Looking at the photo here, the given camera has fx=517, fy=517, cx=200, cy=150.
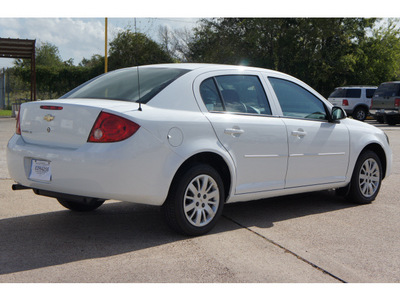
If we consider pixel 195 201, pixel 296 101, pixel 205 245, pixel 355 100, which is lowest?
pixel 205 245

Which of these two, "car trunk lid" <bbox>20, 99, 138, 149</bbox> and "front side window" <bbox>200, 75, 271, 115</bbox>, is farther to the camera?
"front side window" <bbox>200, 75, 271, 115</bbox>

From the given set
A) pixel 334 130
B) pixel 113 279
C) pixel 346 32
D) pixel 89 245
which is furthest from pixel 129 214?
pixel 346 32

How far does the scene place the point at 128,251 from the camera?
4371 mm

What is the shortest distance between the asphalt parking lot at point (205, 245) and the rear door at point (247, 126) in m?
0.51

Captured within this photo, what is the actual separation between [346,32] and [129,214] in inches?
1297

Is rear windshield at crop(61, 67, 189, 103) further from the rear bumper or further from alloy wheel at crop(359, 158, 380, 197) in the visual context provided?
alloy wheel at crop(359, 158, 380, 197)

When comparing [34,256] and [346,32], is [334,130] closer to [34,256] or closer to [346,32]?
[34,256]

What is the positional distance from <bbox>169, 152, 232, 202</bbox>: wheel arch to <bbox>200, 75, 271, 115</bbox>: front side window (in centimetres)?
46

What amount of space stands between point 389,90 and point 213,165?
19.8 meters

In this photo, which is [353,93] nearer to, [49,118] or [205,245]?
[205,245]

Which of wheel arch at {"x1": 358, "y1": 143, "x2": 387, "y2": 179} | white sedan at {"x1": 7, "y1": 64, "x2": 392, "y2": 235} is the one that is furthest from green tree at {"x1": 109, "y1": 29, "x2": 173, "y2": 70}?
white sedan at {"x1": 7, "y1": 64, "x2": 392, "y2": 235}

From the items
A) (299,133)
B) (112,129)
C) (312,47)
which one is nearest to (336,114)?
(299,133)

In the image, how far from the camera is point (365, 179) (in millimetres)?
6629

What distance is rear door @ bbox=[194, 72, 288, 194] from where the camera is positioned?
4988 millimetres
